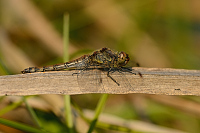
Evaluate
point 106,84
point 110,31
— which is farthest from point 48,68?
point 110,31

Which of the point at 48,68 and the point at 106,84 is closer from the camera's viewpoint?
Result: the point at 106,84

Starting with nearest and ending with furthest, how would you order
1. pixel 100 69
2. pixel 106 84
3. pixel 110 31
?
pixel 106 84 < pixel 100 69 < pixel 110 31

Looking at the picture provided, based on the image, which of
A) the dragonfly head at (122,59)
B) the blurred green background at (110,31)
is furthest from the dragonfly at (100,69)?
the blurred green background at (110,31)

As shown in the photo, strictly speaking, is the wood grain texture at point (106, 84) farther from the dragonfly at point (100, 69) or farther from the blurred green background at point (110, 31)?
the blurred green background at point (110, 31)

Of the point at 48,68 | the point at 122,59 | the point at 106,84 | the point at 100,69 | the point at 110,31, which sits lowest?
the point at 106,84

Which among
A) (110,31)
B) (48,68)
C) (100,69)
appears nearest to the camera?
(100,69)

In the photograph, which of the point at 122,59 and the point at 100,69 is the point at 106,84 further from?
the point at 122,59

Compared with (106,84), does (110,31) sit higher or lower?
higher
